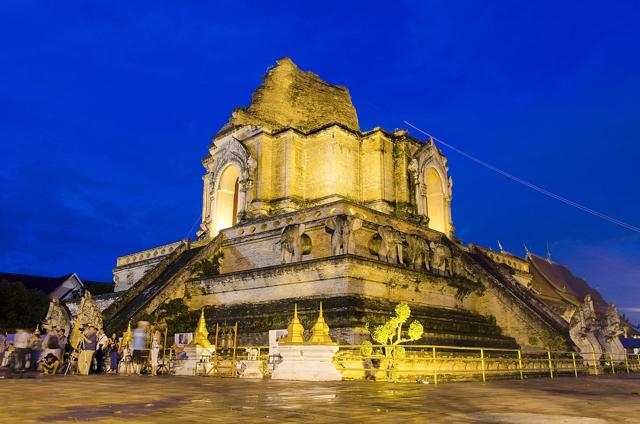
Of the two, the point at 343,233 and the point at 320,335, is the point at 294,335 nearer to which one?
the point at 320,335

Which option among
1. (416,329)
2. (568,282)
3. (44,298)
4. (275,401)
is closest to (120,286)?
(44,298)

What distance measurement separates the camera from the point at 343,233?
57.6ft

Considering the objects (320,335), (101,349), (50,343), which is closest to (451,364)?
(320,335)

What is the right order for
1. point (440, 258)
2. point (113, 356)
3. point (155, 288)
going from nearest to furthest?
point (113, 356), point (155, 288), point (440, 258)

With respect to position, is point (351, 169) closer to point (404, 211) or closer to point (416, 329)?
point (404, 211)

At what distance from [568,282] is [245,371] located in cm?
3529

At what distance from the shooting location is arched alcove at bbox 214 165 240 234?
27.0 meters

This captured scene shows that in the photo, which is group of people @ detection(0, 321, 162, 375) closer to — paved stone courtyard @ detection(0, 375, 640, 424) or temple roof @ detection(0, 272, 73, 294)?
paved stone courtyard @ detection(0, 375, 640, 424)

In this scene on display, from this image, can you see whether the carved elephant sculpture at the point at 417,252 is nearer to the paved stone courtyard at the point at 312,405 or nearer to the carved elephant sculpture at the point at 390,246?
the carved elephant sculpture at the point at 390,246

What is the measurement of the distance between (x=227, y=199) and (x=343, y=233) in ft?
37.3

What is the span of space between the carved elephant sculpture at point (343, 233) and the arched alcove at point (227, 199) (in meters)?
10.2

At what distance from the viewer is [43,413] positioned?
20.5 ft

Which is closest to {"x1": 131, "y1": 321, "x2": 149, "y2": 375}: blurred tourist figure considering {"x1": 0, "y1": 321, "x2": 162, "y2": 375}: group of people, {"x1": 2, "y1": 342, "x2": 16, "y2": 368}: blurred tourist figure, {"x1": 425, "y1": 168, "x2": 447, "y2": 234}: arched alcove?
{"x1": 0, "y1": 321, "x2": 162, "y2": 375}: group of people

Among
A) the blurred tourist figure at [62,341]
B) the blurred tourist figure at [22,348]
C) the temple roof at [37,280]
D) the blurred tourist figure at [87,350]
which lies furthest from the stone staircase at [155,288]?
the temple roof at [37,280]
